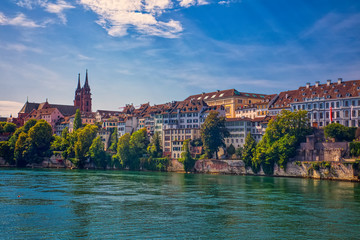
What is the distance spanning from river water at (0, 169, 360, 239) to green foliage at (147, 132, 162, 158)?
165 feet

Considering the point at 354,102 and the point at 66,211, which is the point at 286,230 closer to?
the point at 66,211

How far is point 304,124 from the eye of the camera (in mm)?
79625

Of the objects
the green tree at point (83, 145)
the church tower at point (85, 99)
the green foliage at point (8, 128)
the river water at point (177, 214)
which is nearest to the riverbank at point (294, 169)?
the river water at point (177, 214)

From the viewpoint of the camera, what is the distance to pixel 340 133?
7388cm

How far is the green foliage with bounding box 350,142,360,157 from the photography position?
68.2m

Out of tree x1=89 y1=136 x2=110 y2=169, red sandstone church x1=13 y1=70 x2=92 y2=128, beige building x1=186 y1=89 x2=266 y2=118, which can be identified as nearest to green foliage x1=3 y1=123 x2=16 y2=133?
red sandstone church x1=13 y1=70 x2=92 y2=128

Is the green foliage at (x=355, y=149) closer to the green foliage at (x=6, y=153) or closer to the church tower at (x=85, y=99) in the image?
the green foliage at (x=6, y=153)

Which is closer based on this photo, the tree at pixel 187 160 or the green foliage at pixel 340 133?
the green foliage at pixel 340 133

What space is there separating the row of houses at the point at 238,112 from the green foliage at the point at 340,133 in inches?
214

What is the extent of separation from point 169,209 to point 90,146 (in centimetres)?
7878

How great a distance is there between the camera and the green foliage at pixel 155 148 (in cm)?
10144

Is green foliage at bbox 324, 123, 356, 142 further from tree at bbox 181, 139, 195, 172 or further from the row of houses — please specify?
tree at bbox 181, 139, 195, 172

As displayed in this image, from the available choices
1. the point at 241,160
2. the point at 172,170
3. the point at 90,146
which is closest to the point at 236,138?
the point at 241,160

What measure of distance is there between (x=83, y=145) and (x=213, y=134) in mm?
38680
